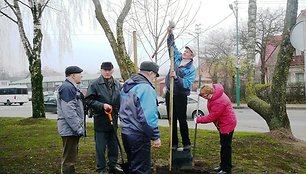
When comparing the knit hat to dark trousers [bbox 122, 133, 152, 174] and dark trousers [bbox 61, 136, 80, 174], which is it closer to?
dark trousers [bbox 122, 133, 152, 174]

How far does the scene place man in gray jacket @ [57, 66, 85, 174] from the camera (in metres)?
5.86

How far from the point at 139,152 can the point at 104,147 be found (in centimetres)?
159

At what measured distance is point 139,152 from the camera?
191 inches

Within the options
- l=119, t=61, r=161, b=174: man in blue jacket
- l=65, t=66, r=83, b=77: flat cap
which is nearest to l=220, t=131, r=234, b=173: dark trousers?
l=119, t=61, r=161, b=174: man in blue jacket

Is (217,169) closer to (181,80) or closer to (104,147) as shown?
(181,80)

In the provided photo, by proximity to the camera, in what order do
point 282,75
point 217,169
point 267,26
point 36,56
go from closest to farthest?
point 217,169 < point 282,75 < point 36,56 < point 267,26

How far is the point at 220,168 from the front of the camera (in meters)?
6.62

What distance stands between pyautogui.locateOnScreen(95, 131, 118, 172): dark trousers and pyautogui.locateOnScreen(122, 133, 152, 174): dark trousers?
4.84 feet

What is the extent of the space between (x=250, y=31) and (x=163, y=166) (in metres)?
5.99

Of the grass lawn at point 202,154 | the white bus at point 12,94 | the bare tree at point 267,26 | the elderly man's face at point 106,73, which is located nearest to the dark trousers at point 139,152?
the elderly man's face at point 106,73

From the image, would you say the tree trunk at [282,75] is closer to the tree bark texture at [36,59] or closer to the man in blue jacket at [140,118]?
the man in blue jacket at [140,118]

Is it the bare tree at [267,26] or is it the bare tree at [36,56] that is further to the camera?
the bare tree at [267,26]

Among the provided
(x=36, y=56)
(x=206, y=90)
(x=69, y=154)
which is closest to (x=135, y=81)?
(x=206, y=90)

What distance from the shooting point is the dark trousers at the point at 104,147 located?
20.6 ft
